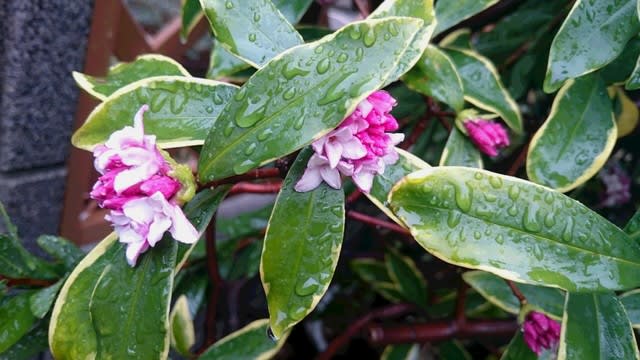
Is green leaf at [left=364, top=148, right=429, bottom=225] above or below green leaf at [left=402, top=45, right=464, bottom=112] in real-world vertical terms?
below

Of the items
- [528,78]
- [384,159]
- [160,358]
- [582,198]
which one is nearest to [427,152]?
[528,78]

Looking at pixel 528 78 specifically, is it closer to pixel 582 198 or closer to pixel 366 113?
pixel 582 198

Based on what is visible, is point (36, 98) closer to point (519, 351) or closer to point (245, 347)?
point (245, 347)

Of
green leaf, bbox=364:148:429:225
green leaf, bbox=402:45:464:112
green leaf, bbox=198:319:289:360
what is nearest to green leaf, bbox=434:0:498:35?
green leaf, bbox=402:45:464:112

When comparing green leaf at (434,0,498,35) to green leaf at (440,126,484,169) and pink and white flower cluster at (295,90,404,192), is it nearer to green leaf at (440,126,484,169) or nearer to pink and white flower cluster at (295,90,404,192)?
green leaf at (440,126,484,169)

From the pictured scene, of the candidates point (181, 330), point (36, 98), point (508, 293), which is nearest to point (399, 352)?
point (508, 293)
